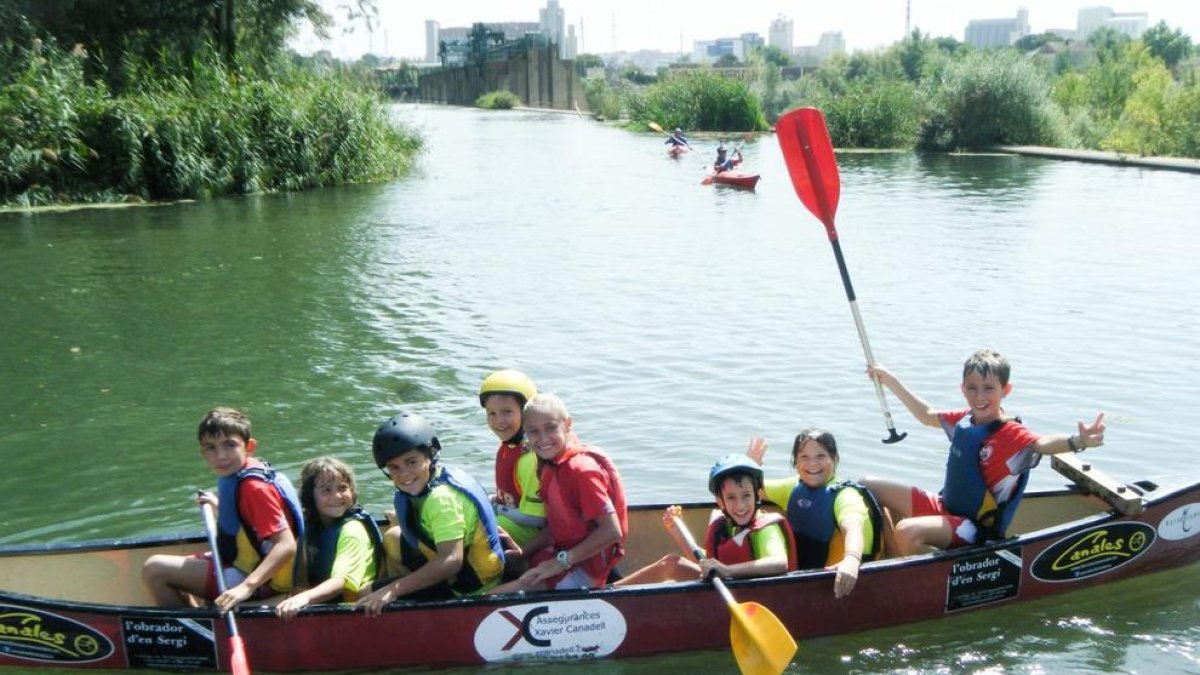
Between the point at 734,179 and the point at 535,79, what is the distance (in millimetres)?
77730

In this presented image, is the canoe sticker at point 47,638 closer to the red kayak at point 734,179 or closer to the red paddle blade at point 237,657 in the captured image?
the red paddle blade at point 237,657

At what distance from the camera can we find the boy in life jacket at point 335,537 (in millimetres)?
5781

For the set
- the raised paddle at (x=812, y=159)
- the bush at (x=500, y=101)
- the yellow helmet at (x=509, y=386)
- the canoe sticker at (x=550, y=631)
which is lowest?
the canoe sticker at (x=550, y=631)

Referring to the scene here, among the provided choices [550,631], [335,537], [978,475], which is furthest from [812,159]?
[335,537]

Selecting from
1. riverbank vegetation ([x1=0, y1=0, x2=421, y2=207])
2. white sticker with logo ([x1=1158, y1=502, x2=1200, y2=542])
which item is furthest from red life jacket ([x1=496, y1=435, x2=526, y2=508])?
riverbank vegetation ([x1=0, y1=0, x2=421, y2=207])

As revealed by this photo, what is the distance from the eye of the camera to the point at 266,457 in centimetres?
920

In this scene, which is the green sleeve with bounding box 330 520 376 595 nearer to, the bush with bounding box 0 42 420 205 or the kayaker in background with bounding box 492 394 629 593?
the kayaker in background with bounding box 492 394 629 593

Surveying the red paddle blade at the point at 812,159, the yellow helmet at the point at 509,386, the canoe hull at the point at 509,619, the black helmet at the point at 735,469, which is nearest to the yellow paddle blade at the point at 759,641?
the canoe hull at the point at 509,619

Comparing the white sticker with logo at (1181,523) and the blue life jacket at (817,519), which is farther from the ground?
Result: the blue life jacket at (817,519)

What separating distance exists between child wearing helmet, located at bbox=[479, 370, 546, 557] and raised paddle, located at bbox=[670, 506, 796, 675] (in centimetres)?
109

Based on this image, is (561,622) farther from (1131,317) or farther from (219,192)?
(219,192)

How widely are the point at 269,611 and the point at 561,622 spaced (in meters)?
Answer: 1.38

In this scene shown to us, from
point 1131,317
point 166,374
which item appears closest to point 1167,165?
point 1131,317

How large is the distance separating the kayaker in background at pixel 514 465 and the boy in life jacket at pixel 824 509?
1237mm
